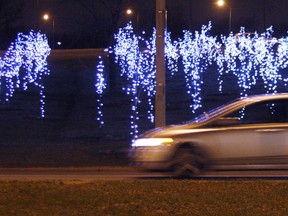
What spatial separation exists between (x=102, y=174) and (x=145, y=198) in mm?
6467

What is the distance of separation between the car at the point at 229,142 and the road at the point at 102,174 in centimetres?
46

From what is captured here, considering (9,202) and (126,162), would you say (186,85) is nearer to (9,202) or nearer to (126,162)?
(126,162)

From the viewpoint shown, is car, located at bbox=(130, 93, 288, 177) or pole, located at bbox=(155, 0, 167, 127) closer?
car, located at bbox=(130, 93, 288, 177)

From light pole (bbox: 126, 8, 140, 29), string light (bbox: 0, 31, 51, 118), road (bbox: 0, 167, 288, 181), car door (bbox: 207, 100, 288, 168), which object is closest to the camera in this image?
car door (bbox: 207, 100, 288, 168)

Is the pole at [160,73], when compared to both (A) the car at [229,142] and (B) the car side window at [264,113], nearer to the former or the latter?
(A) the car at [229,142]

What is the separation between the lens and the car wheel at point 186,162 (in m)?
13.0

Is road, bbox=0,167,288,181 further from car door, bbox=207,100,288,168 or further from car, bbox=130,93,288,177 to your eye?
car door, bbox=207,100,288,168

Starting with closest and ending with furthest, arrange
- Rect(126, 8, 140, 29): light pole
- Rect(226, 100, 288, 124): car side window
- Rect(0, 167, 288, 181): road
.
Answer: Rect(226, 100, 288, 124): car side window < Rect(0, 167, 288, 181): road < Rect(126, 8, 140, 29): light pole

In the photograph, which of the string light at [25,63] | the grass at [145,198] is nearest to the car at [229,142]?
the grass at [145,198]

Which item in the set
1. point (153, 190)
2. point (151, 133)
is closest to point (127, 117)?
point (151, 133)

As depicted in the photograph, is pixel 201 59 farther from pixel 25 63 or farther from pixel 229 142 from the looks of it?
pixel 229 142

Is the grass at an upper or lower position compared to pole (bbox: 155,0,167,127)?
lower

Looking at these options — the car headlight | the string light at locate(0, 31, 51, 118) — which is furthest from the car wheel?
the string light at locate(0, 31, 51, 118)

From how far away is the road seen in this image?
13984mm
